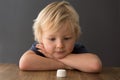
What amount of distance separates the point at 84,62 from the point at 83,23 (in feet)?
3.16

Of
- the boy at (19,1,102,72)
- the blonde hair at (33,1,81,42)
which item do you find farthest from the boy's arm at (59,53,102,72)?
the blonde hair at (33,1,81,42)

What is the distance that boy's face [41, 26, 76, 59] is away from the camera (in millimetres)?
1214

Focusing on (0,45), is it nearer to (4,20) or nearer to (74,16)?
(4,20)

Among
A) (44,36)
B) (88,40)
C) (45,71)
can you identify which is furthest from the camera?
(88,40)

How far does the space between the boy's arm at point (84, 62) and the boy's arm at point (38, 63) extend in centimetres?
3

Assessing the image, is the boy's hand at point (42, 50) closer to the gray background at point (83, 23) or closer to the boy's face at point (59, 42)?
the boy's face at point (59, 42)

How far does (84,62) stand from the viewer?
1199mm

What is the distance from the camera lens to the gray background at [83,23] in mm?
2129

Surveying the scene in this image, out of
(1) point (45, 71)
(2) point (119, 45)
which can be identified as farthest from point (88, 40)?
(1) point (45, 71)

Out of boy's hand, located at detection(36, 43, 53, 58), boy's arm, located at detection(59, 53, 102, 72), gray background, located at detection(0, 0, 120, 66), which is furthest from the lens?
gray background, located at detection(0, 0, 120, 66)

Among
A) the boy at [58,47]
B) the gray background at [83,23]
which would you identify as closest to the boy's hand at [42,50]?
the boy at [58,47]

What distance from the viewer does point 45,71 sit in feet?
3.84

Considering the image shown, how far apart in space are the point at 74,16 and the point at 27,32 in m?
0.88

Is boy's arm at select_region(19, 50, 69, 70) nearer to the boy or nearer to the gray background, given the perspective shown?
the boy
